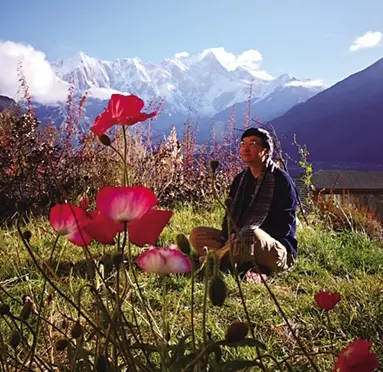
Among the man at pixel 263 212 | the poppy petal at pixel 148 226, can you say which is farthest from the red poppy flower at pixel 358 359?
the man at pixel 263 212

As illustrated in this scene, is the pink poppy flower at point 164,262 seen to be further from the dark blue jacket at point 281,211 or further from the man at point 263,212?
the dark blue jacket at point 281,211

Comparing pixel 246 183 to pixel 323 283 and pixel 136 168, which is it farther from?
pixel 136 168

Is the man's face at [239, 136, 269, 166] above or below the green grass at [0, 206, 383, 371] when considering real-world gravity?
above

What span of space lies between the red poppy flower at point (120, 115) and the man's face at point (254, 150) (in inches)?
114

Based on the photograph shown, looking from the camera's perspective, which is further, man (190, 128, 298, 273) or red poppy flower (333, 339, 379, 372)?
man (190, 128, 298, 273)

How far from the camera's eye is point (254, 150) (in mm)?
3725

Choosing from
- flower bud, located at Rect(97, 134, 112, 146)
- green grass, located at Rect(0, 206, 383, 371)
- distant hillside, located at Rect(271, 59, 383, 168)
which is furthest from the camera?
distant hillside, located at Rect(271, 59, 383, 168)

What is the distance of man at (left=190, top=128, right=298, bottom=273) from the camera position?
356cm

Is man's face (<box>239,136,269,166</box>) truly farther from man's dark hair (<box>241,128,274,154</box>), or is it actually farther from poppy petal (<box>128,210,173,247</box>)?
poppy petal (<box>128,210,173,247</box>)

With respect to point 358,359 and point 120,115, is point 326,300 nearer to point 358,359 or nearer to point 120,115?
point 358,359

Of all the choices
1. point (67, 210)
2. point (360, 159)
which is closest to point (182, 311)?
point (67, 210)

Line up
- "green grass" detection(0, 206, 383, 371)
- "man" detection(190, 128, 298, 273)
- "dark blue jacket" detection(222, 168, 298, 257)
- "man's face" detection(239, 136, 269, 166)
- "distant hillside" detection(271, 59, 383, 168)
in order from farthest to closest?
1. "distant hillside" detection(271, 59, 383, 168)
2. "dark blue jacket" detection(222, 168, 298, 257)
3. "man's face" detection(239, 136, 269, 166)
4. "man" detection(190, 128, 298, 273)
5. "green grass" detection(0, 206, 383, 371)

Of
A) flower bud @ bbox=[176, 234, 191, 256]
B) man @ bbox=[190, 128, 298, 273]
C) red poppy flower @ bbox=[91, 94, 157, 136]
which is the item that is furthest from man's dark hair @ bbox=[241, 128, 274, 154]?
flower bud @ bbox=[176, 234, 191, 256]

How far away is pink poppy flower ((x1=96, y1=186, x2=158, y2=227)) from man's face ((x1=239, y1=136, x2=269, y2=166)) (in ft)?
10.2
